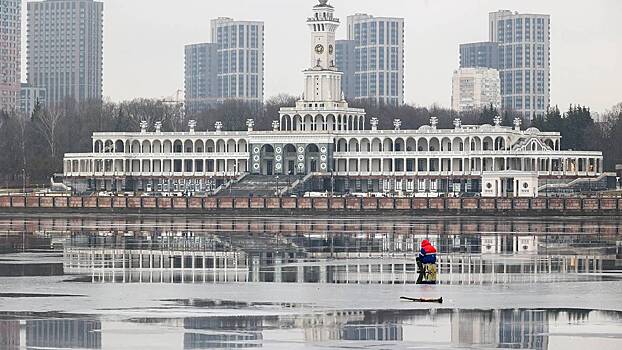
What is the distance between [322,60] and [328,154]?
12.7 m

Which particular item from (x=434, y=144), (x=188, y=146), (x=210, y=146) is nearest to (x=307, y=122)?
(x=210, y=146)

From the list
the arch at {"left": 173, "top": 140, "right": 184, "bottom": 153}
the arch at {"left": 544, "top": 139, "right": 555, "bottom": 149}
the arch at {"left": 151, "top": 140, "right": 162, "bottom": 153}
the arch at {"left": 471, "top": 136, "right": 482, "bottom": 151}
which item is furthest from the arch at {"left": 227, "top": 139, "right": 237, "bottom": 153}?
the arch at {"left": 544, "top": 139, "right": 555, "bottom": 149}

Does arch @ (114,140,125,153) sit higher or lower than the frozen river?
higher

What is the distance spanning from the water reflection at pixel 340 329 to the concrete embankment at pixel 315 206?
82952 mm

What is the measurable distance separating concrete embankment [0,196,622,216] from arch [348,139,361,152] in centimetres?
3168

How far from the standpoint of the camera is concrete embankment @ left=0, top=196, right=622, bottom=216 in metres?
121

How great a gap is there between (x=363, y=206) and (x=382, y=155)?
29.8m

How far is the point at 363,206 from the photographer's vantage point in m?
124

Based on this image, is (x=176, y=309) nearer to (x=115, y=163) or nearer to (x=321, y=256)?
(x=321, y=256)

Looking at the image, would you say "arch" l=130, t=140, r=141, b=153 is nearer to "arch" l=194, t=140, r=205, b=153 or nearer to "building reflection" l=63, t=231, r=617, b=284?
"arch" l=194, t=140, r=205, b=153

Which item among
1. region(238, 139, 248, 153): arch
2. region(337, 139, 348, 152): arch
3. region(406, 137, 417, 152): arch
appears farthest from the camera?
region(238, 139, 248, 153): arch

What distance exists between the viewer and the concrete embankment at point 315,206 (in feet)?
398

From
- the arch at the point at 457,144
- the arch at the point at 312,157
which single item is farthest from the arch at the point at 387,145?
the arch at the point at 312,157

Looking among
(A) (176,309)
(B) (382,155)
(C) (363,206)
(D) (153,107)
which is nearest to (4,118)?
(D) (153,107)
